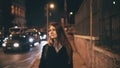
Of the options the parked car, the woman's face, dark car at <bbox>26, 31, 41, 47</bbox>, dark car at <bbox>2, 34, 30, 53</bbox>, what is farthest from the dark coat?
the parked car

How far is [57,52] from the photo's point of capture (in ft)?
15.2

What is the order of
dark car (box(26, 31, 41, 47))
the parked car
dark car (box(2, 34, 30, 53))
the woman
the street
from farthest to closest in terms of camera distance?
1. the parked car
2. dark car (box(26, 31, 41, 47))
3. dark car (box(2, 34, 30, 53))
4. the street
5. the woman

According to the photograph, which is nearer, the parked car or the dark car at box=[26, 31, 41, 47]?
the dark car at box=[26, 31, 41, 47]

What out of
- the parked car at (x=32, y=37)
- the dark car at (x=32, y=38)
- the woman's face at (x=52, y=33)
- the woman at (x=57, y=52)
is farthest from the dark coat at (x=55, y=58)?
the parked car at (x=32, y=37)

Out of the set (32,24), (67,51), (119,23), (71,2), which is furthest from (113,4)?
(32,24)

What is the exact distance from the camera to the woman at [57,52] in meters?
4.62

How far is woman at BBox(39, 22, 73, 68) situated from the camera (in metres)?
4.62

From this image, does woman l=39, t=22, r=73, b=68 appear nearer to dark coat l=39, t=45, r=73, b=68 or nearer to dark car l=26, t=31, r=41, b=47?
dark coat l=39, t=45, r=73, b=68

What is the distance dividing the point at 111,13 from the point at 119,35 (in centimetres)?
123

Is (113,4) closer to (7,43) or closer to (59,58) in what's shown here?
(59,58)

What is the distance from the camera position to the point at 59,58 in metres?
4.62

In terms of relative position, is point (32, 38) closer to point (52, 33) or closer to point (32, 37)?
point (32, 37)

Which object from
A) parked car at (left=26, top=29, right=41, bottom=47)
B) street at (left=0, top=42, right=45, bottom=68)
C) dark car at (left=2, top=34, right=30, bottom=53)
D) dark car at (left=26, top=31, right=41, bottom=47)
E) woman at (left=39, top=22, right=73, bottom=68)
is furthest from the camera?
parked car at (left=26, top=29, right=41, bottom=47)

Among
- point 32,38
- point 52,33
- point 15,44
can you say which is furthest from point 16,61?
point 52,33
